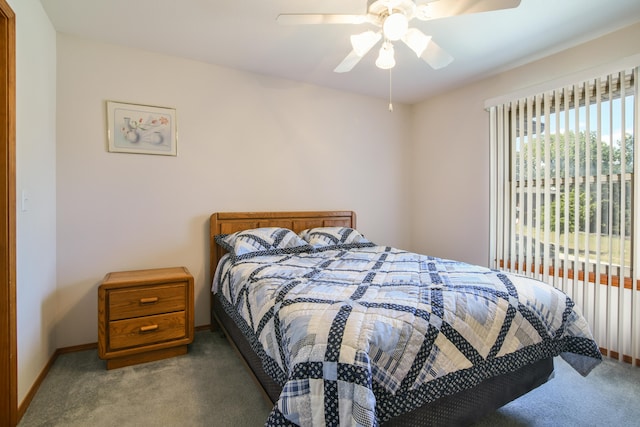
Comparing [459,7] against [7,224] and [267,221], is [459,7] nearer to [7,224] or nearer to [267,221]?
[267,221]

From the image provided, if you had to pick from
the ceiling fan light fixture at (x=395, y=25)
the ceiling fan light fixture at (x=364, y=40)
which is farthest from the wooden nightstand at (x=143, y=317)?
the ceiling fan light fixture at (x=395, y=25)

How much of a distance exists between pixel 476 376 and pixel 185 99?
296 cm

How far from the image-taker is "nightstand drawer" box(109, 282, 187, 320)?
2.15 metres

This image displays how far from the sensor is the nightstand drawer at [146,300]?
7.05 feet

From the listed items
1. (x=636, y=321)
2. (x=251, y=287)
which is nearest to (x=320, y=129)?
(x=251, y=287)

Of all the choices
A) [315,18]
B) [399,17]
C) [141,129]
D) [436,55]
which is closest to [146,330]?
[141,129]

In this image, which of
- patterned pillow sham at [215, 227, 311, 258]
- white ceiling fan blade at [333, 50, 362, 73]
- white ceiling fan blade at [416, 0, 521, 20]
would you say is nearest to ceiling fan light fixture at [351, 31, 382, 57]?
white ceiling fan blade at [333, 50, 362, 73]

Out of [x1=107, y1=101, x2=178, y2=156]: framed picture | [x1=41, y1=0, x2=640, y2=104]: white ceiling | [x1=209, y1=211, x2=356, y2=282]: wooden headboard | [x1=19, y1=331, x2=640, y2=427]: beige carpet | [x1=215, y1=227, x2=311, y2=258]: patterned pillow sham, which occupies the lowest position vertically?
[x1=19, y1=331, x2=640, y2=427]: beige carpet

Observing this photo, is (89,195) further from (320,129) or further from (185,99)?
(320,129)

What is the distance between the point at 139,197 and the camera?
2635 mm

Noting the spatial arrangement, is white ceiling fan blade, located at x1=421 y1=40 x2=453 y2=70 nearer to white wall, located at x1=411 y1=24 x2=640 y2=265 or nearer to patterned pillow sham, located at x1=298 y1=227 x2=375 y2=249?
white wall, located at x1=411 y1=24 x2=640 y2=265

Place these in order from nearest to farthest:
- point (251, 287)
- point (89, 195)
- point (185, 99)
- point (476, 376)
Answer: point (476, 376)
point (251, 287)
point (89, 195)
point (185, 99)

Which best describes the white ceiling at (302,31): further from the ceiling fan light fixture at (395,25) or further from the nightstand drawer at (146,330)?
the nightstand drawer at (146,330)

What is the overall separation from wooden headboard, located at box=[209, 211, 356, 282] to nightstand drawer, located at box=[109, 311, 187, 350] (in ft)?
2.04
